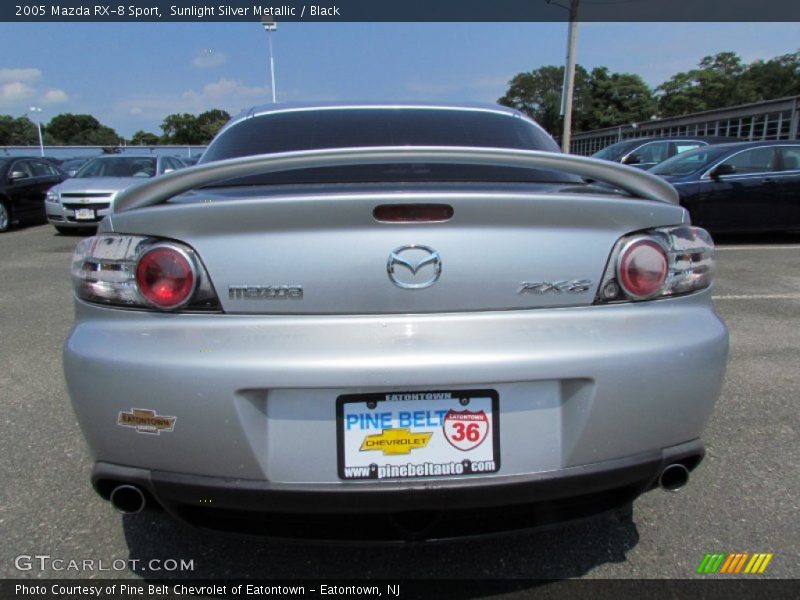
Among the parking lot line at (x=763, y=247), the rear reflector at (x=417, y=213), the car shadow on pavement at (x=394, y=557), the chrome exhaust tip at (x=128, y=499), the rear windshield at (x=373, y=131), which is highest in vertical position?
the rear windshield at (x=373, y=131)

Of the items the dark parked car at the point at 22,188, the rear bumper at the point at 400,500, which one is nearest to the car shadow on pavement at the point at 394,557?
the rear bumper at the point at 400,500

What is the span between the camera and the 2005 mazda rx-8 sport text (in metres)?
1.33

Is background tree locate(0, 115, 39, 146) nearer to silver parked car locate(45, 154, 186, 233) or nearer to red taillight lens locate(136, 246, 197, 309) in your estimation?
silver parked car locate(45, 154, 186, 233)

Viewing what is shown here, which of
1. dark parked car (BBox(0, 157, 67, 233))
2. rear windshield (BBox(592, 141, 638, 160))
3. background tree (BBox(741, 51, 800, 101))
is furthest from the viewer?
background tree (BBox(741, 51, 800, 101))

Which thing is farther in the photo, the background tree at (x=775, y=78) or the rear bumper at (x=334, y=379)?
the background tree at (x=775, y=78)

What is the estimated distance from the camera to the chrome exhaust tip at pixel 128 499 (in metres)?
1.45

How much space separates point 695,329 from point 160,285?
1.39 meters

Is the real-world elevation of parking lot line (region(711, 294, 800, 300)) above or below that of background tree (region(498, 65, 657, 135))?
below

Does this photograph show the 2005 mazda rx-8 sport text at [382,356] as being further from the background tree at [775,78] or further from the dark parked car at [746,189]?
the background tree at [775,78]

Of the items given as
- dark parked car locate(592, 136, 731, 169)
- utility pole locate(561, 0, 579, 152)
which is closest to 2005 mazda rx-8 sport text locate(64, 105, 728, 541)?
dark parked car locate(592, 136, 731, 169)

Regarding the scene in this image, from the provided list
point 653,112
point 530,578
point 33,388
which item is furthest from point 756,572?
point 653,112

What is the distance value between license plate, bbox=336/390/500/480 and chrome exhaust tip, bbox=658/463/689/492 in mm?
511

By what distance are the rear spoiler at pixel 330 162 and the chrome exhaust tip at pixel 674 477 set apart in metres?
0.82

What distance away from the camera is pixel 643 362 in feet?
4.55
